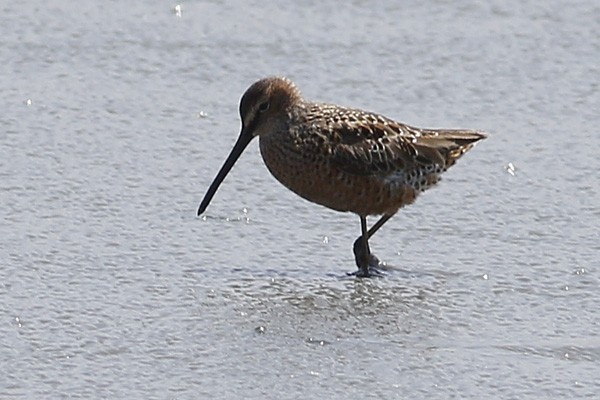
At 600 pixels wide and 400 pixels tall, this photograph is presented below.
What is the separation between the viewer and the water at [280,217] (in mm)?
4695

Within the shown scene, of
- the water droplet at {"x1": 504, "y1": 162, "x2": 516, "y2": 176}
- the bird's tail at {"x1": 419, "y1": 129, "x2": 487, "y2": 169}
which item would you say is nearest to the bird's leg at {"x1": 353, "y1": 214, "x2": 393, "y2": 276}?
the bird's tail at {"x1": 419, "y1": 129, "x2": 487, "y2": 169}

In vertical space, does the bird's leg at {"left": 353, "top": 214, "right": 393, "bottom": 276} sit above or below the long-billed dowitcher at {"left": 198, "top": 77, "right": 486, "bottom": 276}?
below

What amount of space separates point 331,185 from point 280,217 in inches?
11.0

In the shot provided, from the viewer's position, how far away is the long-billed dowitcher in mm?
5879

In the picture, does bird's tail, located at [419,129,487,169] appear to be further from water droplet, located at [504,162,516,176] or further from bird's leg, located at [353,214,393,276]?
bird's leg, located at [353,214,393,276]

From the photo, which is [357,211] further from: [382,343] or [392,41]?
[392,41]

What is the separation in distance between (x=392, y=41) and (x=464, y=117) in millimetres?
906

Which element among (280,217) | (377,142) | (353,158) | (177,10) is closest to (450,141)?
(377,142)

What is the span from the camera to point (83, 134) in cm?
670

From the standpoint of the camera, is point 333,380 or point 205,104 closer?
point 333,380

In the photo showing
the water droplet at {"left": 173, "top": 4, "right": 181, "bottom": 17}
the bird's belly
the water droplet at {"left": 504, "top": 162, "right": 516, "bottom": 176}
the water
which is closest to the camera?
the water

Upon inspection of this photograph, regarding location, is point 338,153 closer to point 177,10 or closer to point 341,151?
point 341,151

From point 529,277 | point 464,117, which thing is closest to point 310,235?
point 529,277

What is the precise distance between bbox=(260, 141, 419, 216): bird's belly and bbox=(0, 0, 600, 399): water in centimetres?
14
